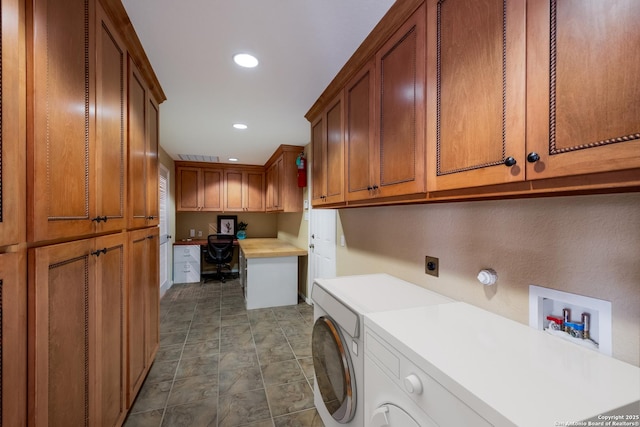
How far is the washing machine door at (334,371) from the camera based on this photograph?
1.17m

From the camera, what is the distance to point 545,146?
70cm

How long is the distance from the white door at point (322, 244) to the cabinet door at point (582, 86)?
7.36 feet

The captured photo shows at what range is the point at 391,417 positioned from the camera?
88 centimetres

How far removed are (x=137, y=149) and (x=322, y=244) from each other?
2.17 meters

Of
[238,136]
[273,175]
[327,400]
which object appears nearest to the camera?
[327,400]

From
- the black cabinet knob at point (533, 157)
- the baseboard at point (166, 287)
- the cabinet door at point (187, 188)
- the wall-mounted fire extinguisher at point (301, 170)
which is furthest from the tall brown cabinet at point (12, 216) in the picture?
the cabinet door at point (187, 188)

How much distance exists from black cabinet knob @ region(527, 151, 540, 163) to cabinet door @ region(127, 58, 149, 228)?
1957mm

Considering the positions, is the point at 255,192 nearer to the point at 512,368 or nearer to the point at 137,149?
the point at 137,149

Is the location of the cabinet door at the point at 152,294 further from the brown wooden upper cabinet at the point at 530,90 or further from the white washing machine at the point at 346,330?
the brown wooden upper cabinet at the point at 530,90

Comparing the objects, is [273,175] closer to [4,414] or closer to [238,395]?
[238,395]

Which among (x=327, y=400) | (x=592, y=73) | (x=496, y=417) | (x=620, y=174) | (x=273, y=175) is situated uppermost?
(x=273, y=175)

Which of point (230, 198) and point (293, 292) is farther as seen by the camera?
point (230, 198)

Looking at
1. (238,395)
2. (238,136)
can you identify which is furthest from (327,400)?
(238,136)

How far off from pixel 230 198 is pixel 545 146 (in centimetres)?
538
